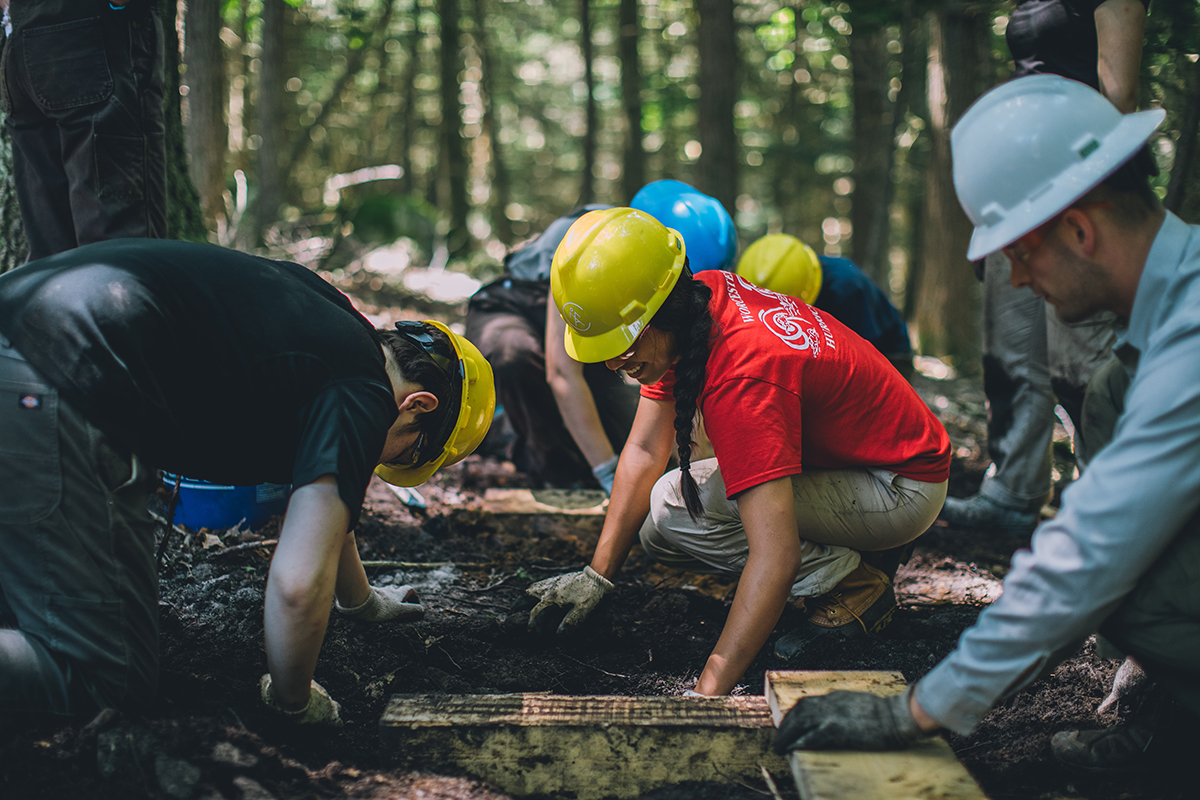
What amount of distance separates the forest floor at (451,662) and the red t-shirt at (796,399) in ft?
2.16

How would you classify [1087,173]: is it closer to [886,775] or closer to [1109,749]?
[886,775]

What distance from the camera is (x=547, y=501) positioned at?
3953mm

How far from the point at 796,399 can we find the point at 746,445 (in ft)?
0.72

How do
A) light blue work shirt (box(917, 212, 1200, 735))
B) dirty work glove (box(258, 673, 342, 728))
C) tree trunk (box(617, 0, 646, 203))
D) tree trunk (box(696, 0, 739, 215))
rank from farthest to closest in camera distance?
tree trunk (box(617, 0, 646, 203)) < tree trunk (box(696, 0, 739, 215)) < dirty work glove (box(258, 673, 342, 728)) < light blue work shirt (box(917, 212, 1200, 735))

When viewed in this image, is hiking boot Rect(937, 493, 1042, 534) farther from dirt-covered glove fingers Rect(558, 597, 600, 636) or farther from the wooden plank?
dirt-covered glove fingers Rect(558, 597, 600, 636)

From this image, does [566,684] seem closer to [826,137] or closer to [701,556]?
[701,556]

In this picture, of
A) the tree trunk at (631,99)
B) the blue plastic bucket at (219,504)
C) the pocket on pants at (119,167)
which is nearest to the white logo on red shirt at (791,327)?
the blue plastic bucket at (219,504)

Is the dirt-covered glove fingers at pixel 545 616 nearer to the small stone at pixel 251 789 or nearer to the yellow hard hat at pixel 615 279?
the yellow hard hat at pixel 615 279

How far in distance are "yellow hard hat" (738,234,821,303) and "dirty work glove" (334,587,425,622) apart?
A: 2204mm

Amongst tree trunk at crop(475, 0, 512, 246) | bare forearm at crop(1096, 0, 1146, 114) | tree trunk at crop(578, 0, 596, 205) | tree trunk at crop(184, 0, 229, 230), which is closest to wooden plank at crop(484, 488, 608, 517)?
bare forearm at crop(1096, 0, 1146, 114)

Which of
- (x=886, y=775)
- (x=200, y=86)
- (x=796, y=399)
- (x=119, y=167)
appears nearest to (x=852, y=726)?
(x=886, y=775)

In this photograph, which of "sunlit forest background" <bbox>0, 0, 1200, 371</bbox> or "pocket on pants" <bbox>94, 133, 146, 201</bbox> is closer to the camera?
"pocket on pants" <bbox>94, 133, 146, 201</bbox>

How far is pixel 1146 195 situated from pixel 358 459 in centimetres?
170

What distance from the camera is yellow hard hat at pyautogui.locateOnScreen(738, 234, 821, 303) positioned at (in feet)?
12.6
